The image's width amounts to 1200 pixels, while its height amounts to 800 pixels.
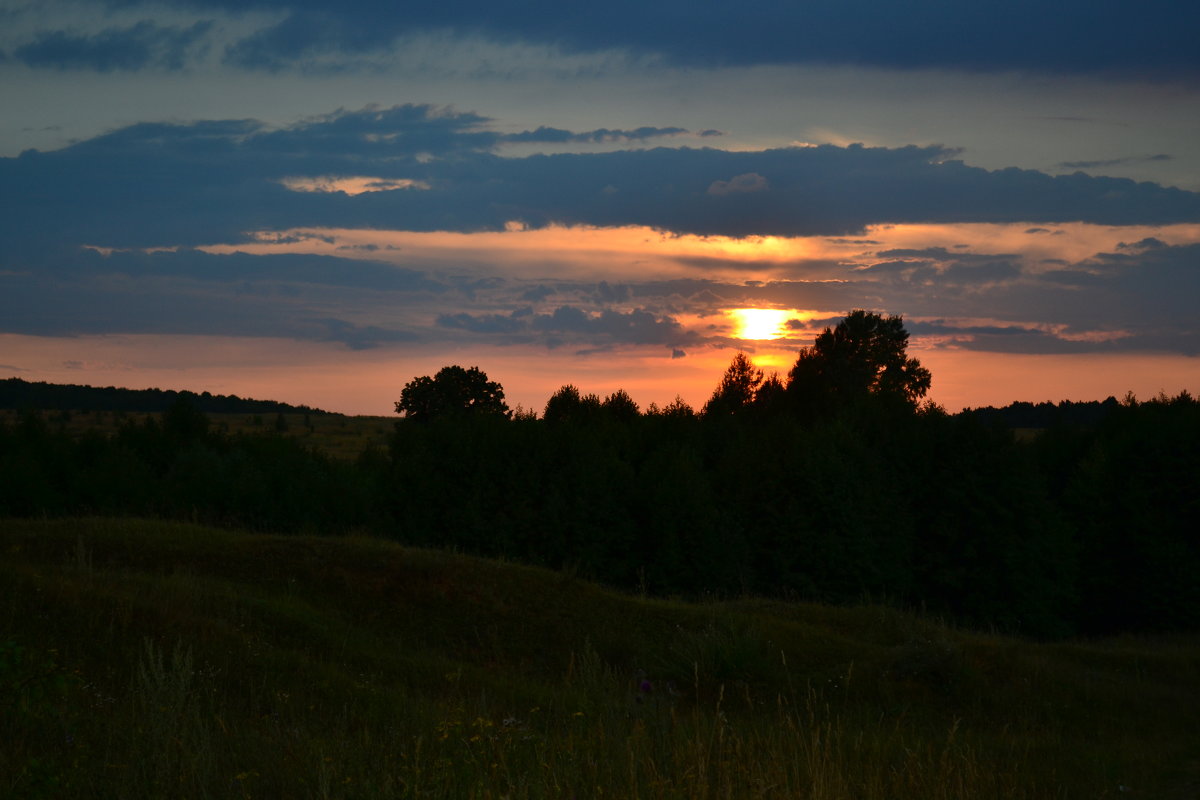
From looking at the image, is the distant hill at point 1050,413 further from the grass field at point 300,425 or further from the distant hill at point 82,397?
the distant hill at point 82,397

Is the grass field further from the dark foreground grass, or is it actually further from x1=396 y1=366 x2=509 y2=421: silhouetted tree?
the dark foreground grass

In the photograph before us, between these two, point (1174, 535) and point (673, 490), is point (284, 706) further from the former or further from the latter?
point (1174, 535)

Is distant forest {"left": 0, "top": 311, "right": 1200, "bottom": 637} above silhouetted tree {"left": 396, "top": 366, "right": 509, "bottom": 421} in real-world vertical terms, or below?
below

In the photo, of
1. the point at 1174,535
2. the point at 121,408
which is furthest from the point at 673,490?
the point at 121,408

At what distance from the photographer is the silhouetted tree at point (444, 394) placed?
54062 mm

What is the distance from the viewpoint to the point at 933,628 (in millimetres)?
19438

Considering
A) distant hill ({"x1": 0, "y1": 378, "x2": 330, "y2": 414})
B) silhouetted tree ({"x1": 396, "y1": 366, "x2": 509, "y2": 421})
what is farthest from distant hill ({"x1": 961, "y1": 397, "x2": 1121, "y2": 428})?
distant hill ({"x1": 0, "y1": 378, "x2": 330, "y2": 414})

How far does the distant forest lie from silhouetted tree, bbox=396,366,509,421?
15.6 meters

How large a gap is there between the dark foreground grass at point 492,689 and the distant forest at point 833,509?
8836 mm

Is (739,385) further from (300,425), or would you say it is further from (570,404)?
(300,425)

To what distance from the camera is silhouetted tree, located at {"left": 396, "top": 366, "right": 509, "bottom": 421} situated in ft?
177

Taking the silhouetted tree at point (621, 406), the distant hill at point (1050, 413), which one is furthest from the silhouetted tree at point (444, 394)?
the distant hill at point (1050, 413)

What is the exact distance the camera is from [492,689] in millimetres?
12695

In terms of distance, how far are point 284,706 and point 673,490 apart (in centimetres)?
2190
